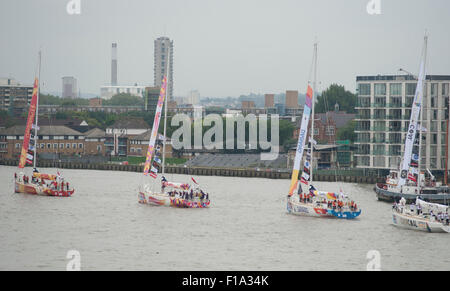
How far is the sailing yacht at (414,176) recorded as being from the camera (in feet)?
233

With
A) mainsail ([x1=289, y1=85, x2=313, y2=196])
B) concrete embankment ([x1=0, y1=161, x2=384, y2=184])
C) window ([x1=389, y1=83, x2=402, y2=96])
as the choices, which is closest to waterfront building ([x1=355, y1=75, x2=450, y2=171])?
window ([x1=389, y1=83, x2=402, y2=96])

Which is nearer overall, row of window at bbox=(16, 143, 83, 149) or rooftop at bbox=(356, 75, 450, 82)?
rooftop at bbox=(356, 75, 450, 82)

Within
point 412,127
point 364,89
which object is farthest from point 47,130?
point 412,127

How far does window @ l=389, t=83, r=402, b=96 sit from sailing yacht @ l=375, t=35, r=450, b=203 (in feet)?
75.5

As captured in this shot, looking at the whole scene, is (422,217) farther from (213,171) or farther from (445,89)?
(213,171)

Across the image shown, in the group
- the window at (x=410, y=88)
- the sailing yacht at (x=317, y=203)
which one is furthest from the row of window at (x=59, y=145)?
the sailing yacht at (x=317, y=203)

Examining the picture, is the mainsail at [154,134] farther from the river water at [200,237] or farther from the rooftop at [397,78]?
the rooftop at [397,78]

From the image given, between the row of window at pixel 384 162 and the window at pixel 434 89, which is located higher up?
the window at pixel 434 89

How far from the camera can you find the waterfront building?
10275 cm

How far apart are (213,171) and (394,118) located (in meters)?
30.4

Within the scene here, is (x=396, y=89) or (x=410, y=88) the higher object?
(x=410, y=88)

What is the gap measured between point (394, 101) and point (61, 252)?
6202 cm

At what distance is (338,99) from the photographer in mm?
194375

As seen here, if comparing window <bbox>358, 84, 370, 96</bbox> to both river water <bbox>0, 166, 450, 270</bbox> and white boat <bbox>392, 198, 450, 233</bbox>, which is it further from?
white boat <bbox>392, 198, 450, 233</bbox>
